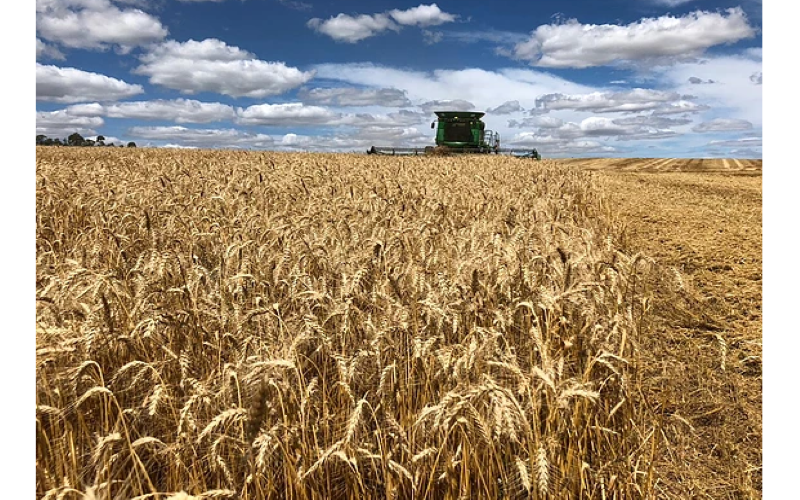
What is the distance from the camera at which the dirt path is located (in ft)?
9.07

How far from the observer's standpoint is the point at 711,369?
12.4 feet

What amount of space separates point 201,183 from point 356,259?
252 inches

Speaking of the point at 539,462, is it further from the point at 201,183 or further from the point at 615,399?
the point at 201,183

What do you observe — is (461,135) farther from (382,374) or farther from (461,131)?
(382,374)

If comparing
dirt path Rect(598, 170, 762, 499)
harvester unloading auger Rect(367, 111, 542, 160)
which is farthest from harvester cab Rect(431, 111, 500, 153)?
dirt path Rect(598, 170, 762, 499)

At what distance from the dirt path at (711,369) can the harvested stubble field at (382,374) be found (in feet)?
0.06

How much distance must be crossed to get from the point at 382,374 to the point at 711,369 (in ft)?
8.98

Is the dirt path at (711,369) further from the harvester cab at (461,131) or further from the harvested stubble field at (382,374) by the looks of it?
the harvester cab at (461,131)

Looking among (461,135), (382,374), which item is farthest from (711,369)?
(461,135)

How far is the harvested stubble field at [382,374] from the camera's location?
2.14m

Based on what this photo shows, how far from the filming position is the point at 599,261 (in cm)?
359

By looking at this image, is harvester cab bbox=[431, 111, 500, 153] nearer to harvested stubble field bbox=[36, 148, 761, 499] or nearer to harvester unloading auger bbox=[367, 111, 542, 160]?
harvester unloading auger bbox=[367, 111, 542, 160]

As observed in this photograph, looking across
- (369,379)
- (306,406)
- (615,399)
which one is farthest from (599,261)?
(306,406)

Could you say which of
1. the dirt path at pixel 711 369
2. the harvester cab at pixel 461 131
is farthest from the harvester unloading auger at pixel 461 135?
the dirt path at pixel 711 369
